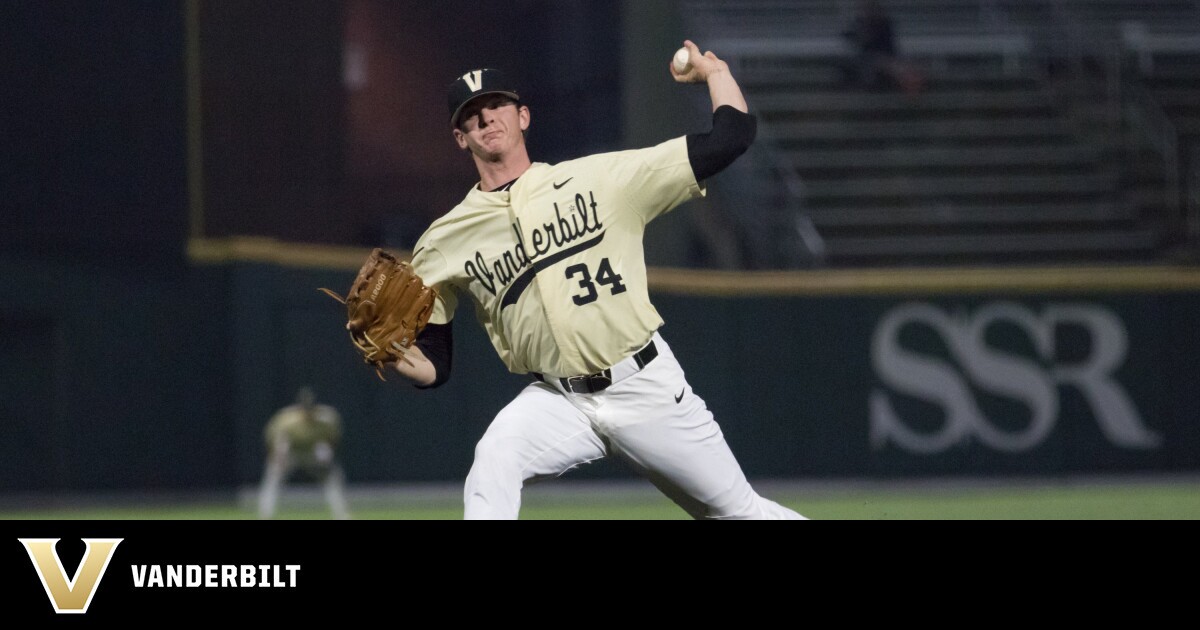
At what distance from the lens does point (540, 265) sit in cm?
A: 420

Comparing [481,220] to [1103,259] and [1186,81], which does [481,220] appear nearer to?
[1103,259]

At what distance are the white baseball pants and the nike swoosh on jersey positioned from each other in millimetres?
286

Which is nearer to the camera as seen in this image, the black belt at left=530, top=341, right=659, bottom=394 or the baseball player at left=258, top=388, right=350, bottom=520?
the black belt at left=530, top=341, right=659, bottom=394

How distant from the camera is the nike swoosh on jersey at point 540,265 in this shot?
4.19 m

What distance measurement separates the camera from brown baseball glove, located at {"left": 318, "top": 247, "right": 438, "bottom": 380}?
13.9ft

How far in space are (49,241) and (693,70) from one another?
34.3 feet

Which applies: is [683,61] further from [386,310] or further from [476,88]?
[386,310]

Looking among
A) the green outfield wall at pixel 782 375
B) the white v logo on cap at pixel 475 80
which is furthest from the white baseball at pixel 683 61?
the green outfield wall at pixel 782 375

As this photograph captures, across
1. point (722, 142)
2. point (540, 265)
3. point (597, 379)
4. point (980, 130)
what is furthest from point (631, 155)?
point (980, 130)

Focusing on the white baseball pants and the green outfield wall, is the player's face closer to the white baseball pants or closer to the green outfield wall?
the white baseball pants

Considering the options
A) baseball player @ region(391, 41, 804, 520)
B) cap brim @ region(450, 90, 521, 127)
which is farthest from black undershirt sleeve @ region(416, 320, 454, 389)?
cap brim @ region(450, 90, 521, 127)

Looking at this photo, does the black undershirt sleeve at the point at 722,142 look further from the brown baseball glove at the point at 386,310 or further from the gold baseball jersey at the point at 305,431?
the gold baseball jersey at the point at 305,431

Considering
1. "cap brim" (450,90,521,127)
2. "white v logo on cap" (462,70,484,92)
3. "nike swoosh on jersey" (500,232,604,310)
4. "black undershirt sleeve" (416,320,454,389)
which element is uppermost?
"white v logo on cap" (462,70,484,92)
